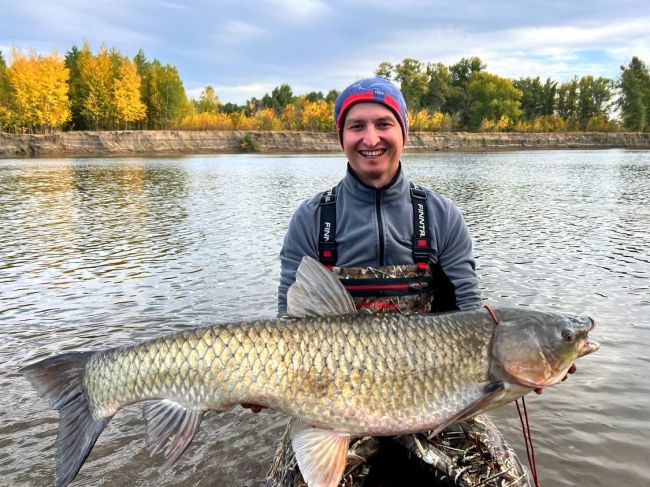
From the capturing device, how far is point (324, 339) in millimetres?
2344

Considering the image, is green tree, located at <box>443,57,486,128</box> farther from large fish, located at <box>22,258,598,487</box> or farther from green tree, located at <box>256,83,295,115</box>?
large fish, located at <box>22,258,598,487</box>

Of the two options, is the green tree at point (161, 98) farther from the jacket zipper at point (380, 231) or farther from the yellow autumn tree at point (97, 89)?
the jacket zipper at point (380, 231)

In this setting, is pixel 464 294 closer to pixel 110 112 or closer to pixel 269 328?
pixel 269 328

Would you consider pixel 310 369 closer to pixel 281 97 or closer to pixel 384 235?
pixel 384 235

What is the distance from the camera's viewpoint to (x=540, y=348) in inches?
90.2

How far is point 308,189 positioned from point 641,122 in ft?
280

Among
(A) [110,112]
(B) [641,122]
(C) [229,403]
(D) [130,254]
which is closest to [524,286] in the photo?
(C) [229,403]

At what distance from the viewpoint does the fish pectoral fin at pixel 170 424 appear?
2.40 metres

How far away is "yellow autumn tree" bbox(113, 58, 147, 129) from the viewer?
64375mm

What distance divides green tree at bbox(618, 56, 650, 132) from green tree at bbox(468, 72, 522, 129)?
17.3m

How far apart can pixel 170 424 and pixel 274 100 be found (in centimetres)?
11261

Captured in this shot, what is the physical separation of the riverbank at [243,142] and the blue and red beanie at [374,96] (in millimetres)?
56901

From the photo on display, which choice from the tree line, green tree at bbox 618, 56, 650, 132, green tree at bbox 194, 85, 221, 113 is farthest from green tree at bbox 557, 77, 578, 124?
green tree at bbox 194, 85, 221, 113

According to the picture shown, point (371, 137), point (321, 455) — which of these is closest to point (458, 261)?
point (371, 137)
